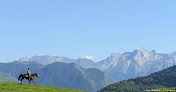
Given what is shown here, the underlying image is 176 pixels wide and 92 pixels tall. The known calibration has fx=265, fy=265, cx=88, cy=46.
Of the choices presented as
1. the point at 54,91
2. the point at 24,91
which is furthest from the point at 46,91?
the point at 24,91

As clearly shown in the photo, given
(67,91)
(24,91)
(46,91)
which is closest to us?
(24,91)

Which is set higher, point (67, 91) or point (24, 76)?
point (24, 76)

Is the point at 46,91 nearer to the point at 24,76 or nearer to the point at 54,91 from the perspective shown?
the point at 54,91

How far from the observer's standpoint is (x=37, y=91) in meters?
61.3

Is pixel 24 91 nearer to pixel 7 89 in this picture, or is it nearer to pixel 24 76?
pixel 7 89

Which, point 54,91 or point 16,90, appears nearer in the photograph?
point 16,90

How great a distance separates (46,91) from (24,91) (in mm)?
6397

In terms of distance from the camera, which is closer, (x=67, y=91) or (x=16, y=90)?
(x=16, y=90)

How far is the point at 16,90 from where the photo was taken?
59188mm

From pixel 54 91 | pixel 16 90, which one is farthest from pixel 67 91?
pixel 16 90

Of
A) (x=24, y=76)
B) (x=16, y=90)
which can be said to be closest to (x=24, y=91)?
(x=16, y=90)

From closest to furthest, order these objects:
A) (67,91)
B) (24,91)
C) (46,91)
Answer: (24,91) < (46,91) < (67,91)

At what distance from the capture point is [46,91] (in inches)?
2505

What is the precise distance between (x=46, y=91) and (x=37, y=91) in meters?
2.91
